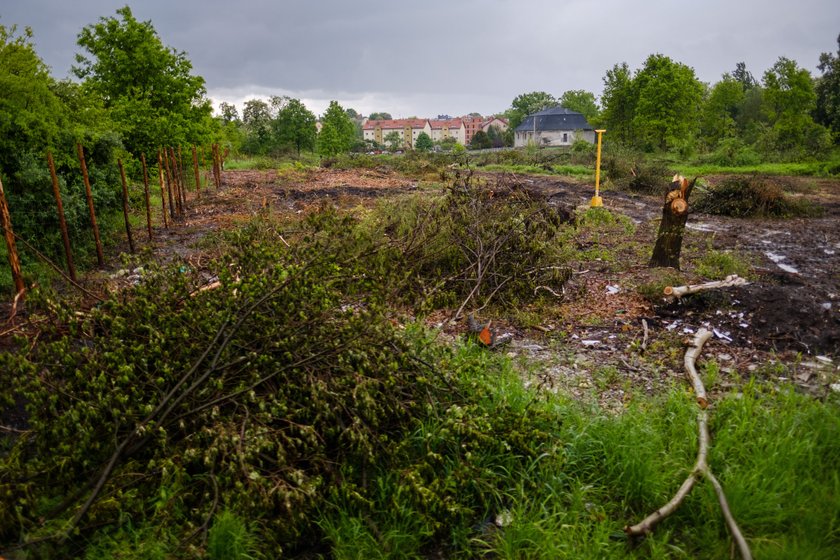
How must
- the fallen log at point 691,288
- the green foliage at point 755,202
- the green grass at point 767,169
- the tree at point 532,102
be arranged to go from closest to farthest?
the fallen log at point 691,288 → the green foliage at point 755,202 → the green grass at point 767,169 → the tree at point 532,102

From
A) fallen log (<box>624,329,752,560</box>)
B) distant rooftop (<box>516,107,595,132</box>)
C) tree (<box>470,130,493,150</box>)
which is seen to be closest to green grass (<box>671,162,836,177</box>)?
fallen log (<box>624,329,752,560</box>)

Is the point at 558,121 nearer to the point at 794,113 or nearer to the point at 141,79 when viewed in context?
the point at 794,113

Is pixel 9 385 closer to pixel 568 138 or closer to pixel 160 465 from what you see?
pixel 160 465

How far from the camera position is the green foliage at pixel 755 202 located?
11812 millimetres

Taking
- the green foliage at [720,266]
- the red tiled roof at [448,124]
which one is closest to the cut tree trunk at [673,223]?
the green foliage at [720,266]

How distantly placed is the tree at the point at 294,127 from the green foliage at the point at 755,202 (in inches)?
1316

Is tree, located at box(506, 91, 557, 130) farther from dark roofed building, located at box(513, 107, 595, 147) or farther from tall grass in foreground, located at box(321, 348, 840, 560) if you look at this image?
tall grass in foreground, located at box(321, 348, 840, 560)

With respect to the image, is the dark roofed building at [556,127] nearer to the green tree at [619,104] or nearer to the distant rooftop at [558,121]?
the distant rooftop at [558,121]

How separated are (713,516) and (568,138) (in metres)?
60.8

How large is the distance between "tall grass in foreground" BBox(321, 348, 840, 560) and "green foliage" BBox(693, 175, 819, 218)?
10.2 metres

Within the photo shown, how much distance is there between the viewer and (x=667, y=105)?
29844 mm

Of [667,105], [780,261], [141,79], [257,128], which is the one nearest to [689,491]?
[780,261]

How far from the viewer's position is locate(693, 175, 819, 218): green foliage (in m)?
11.8

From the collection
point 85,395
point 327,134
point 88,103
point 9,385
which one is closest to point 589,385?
point 85,395
